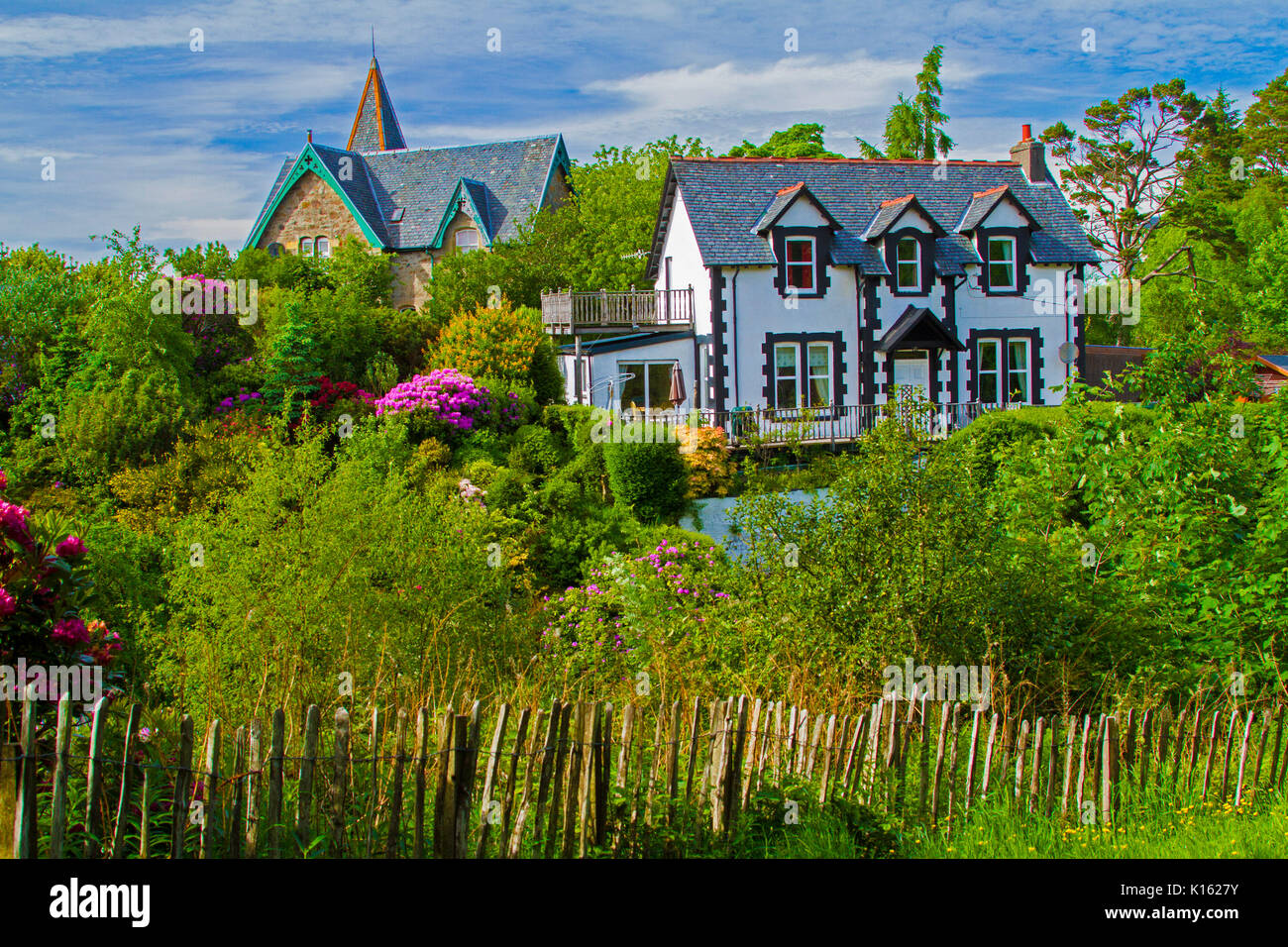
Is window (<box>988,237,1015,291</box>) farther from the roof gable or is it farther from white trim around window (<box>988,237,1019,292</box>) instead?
the roof gable

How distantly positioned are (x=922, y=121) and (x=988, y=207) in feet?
67.1

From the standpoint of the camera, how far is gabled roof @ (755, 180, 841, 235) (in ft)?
88.3

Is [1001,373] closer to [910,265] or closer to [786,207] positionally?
[910,265]

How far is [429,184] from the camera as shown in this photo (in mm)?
41969

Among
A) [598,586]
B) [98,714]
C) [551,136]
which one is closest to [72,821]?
[98,714]

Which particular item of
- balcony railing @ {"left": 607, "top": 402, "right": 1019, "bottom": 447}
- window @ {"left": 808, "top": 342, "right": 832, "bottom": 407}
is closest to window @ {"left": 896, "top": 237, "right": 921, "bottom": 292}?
window @ {"left": 808, "top": 342, "right": 832, "bottom": 407}

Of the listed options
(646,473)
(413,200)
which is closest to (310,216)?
(413,200)

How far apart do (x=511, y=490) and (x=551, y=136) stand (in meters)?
28.8

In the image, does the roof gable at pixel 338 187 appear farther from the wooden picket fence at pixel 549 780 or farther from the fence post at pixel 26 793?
the fence post at pixel 26 793
